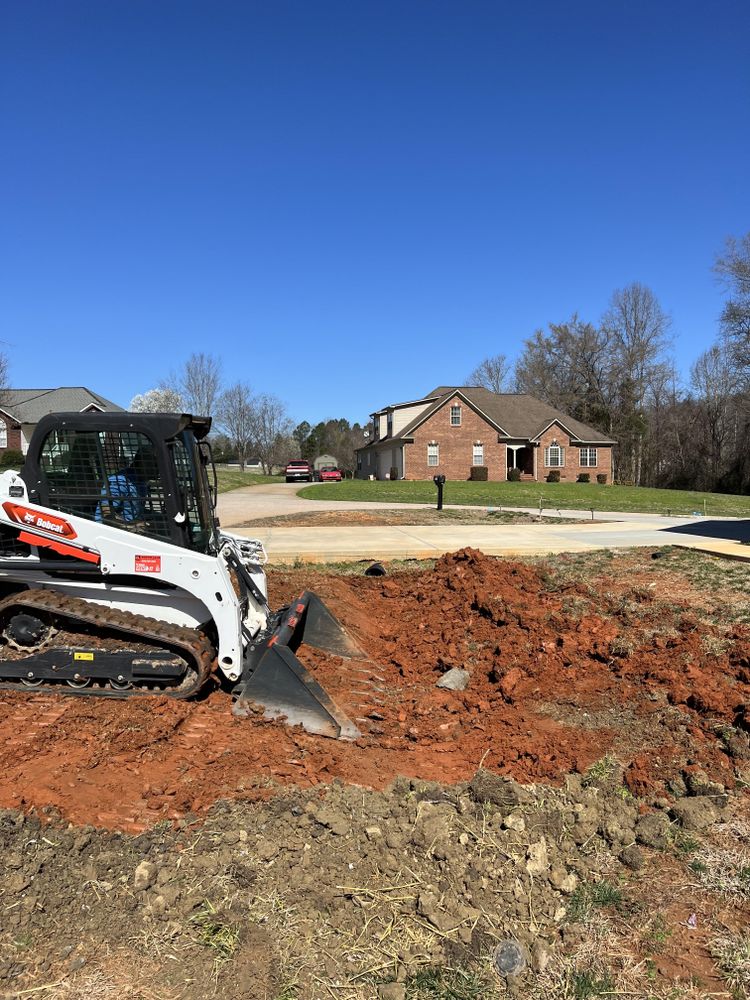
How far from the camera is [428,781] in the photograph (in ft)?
14.6

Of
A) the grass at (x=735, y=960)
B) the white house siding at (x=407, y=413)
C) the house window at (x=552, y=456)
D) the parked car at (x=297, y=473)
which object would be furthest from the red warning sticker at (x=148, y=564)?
the parked car at (x=297, y=473)

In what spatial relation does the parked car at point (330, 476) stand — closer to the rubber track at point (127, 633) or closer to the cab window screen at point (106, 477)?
the cab window screen at point (106, 477)

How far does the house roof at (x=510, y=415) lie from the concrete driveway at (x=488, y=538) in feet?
92.1

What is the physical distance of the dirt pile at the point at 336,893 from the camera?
2.95 meters

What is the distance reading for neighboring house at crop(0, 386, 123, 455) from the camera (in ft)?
149

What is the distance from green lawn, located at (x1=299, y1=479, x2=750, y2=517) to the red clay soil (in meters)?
20.0

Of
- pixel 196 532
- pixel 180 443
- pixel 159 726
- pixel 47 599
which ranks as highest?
pixel 180 443

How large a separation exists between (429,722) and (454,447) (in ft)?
145

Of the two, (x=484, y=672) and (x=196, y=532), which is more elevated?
(x=196, y=532)

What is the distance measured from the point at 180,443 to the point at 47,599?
144 cm

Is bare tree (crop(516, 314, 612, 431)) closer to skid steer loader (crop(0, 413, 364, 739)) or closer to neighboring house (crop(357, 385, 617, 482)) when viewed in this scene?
neighboring house (crop(357, 385, 617, 482))

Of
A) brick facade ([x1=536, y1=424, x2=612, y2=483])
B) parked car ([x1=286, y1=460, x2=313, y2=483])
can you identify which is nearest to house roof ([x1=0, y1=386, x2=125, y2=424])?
parked car ([x1=286, y1=460, x2=313, y2=483])

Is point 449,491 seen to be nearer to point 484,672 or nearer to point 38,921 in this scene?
point 484,672

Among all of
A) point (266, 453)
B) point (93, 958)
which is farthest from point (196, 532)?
point (266, 453)
